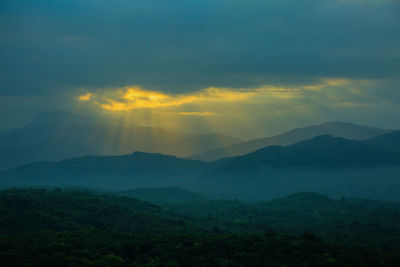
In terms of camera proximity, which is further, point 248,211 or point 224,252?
point 248,211

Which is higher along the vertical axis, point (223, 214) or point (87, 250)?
point (87, 250)

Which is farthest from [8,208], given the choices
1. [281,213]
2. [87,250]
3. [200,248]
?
[281,213]

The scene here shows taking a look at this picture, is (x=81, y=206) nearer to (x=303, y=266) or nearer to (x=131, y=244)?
(x=131, y=244)

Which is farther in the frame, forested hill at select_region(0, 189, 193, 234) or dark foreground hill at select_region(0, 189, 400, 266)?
forested hill at select_region(0, 189, 193, 234)

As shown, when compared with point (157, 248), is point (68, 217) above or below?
above

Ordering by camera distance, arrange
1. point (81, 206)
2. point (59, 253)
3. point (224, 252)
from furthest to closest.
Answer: point (81, 206), point (224, 252), point (59, 253)

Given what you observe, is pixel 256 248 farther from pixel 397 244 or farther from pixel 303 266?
pixel 397 244

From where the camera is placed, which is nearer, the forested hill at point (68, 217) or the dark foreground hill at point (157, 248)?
the dark foreground hill at point (157, 248)

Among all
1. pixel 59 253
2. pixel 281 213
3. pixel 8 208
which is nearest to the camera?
pixel 59 253

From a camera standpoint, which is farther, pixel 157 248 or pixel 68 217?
pixel 68 217
